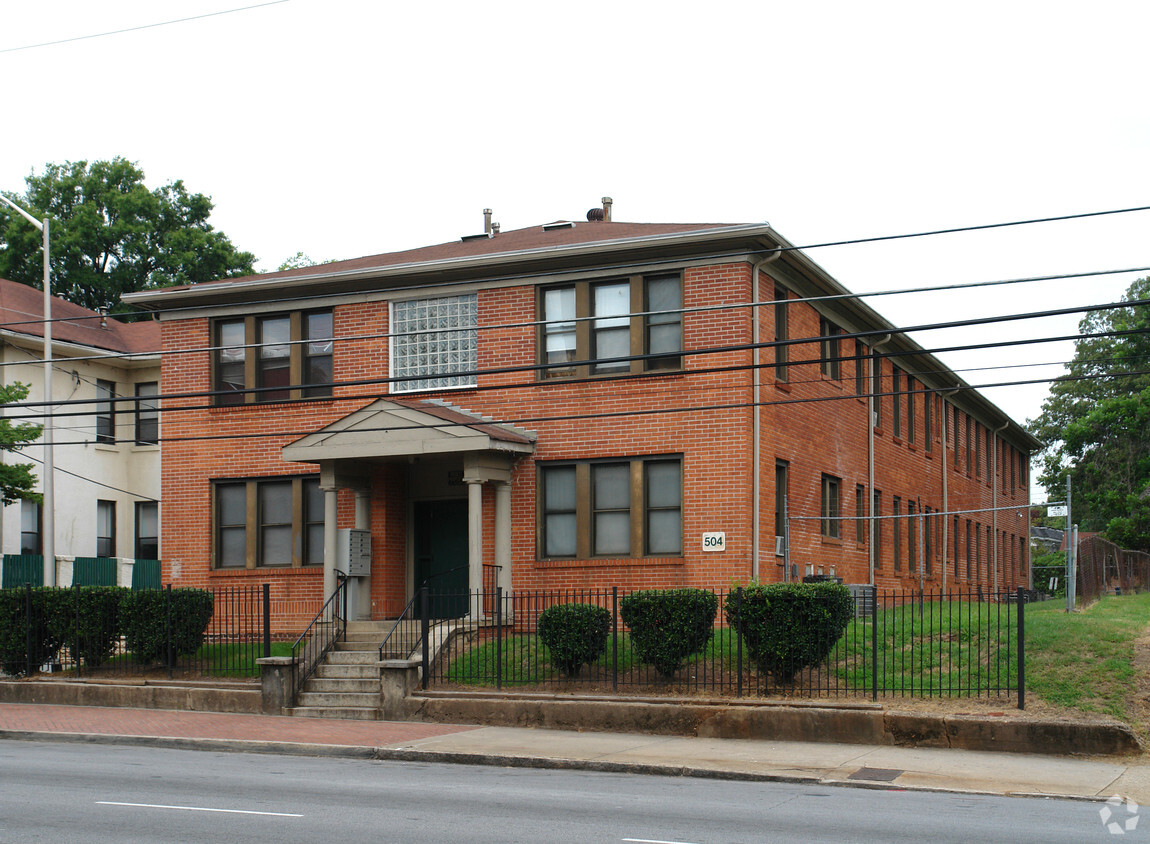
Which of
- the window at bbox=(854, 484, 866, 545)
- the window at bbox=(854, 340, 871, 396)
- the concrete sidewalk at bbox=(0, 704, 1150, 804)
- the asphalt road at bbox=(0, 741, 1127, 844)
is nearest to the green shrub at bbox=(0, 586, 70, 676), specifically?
the concrete sidewalk at bbox=(0, 704, 1150, 804)

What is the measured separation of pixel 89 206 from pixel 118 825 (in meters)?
43.4

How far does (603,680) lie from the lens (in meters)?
17.7

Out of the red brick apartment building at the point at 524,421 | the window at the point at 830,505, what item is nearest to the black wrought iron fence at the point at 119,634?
the red brick apartment building at the point at 524,421

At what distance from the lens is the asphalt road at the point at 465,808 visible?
9.39 m

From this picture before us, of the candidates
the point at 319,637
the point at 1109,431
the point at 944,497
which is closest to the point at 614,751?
the point at 319,637

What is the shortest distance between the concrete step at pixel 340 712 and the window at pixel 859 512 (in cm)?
1165

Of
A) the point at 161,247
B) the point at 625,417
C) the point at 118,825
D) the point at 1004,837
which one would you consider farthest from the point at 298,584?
the point at 161,247

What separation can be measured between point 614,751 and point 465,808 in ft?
13.7

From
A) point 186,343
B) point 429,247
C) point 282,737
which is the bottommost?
point 282,737

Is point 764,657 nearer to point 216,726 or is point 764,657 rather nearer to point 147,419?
point 216,726

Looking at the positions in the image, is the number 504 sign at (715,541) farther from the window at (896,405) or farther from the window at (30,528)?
the window at (30,528)

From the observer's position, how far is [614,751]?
14625 mm

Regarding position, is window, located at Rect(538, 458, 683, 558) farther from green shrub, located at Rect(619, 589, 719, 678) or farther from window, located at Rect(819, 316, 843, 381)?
window, located at Rect(819, 316, 843, 381)

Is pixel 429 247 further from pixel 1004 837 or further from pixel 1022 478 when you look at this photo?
pixel 1022 478
